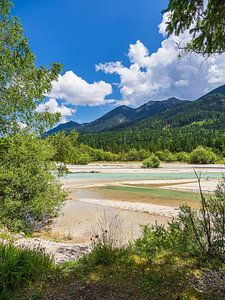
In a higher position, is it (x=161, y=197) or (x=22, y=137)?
(x=22, y=137)

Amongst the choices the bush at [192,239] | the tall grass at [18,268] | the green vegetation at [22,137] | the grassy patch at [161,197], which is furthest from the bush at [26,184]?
the grassy patch at [161,197]

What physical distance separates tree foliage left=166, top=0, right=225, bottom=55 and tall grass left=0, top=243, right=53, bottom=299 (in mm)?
5270

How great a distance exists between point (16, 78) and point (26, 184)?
16.3 feet

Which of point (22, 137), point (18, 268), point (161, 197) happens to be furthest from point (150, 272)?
point (161, 197)

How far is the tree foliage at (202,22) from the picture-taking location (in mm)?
3890

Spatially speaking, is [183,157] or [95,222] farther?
[183,157]

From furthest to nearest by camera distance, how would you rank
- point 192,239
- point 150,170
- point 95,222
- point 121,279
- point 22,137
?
point 150,170
point 95,222
point 22,137
point 192,239
point 121,279

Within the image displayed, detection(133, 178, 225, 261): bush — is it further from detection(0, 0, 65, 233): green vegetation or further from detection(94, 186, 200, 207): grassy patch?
detection(94, 186, 200, 207): grassy patch

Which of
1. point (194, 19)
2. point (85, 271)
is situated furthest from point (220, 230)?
point (194, 19)

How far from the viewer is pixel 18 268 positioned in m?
3.76

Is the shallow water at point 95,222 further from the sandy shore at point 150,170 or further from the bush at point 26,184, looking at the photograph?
the sandy shore at point 150,170

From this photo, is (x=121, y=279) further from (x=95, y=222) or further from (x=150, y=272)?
(x=95, y=222)

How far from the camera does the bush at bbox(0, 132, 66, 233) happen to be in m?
9.12

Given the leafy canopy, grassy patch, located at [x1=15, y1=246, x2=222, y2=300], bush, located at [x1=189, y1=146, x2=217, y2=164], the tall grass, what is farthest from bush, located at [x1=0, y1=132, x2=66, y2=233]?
bush, located at [x1=189, y1=146, x2=217, y2=164]
